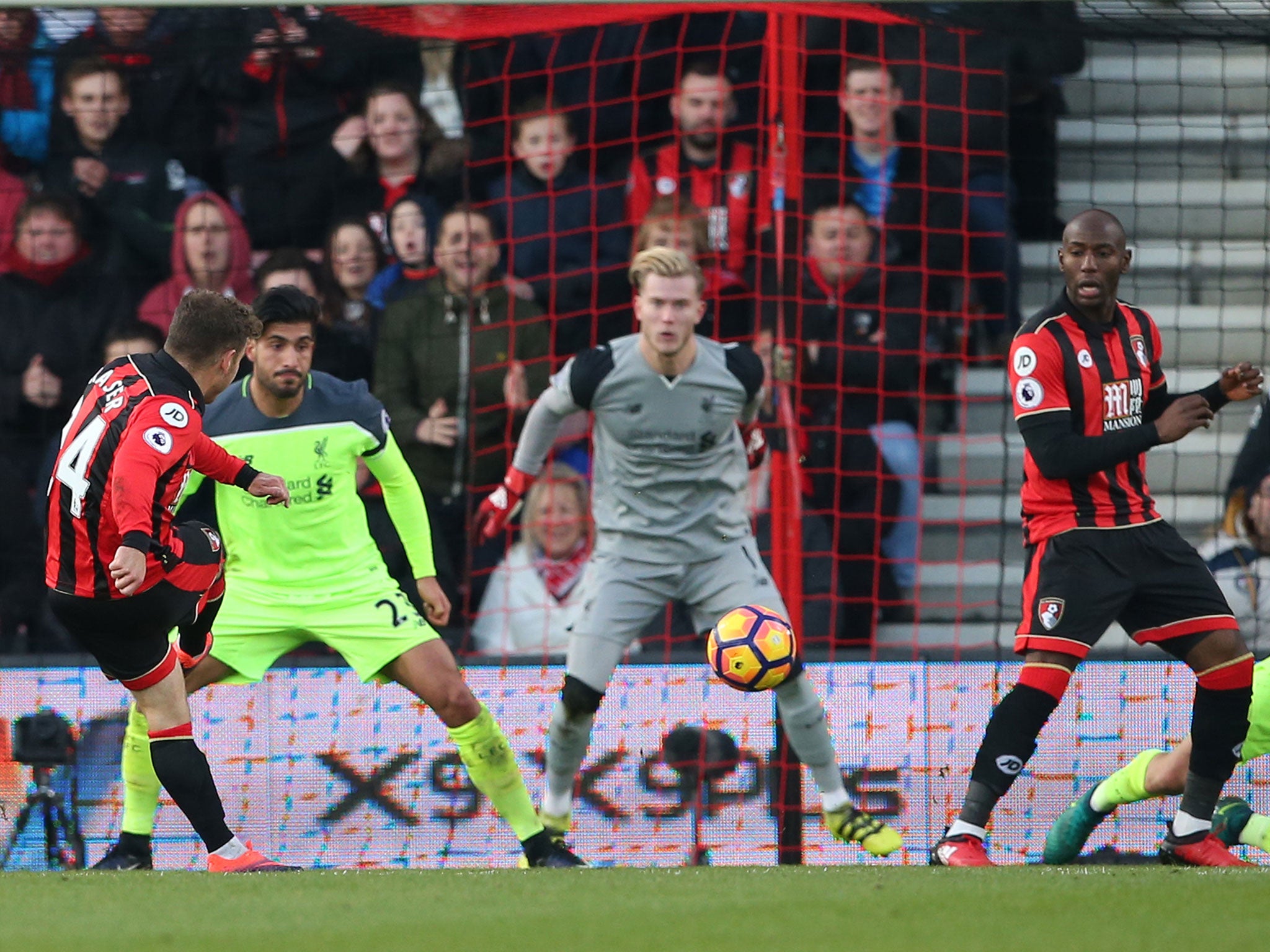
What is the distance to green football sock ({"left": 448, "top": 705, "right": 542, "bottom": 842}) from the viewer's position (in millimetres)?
5996

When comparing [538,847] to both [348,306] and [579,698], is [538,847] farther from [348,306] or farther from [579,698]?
[348,306]

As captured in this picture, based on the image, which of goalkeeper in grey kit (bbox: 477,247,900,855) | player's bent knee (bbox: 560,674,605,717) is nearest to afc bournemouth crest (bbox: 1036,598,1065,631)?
goalkeeper in grey kit (bbox: 477,247,900,855)

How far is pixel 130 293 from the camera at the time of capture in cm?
818

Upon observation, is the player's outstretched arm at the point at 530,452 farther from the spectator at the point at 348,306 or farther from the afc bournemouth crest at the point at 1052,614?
the spectator at the point at 348,306

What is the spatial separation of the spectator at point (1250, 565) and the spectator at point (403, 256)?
3.53 meters

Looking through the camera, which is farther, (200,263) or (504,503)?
(200,263)

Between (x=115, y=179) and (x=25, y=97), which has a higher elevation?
(x=25, y=97)

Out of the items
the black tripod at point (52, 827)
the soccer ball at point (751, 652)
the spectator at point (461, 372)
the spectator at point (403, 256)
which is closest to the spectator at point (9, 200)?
the spectator at point (403, 256)

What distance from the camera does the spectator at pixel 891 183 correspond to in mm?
8102

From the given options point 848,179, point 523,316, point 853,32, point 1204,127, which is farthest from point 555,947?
point 1204,127

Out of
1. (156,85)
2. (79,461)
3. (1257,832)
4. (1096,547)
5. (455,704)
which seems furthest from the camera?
(156,85)

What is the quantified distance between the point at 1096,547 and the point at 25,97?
5.60 m

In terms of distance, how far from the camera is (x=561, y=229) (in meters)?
8.15

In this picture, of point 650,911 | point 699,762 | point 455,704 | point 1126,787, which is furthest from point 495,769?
point 1126,787
